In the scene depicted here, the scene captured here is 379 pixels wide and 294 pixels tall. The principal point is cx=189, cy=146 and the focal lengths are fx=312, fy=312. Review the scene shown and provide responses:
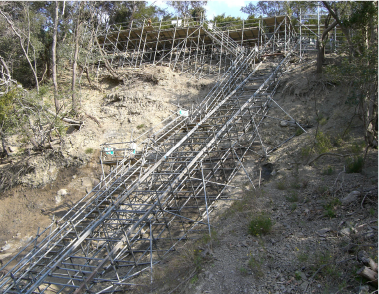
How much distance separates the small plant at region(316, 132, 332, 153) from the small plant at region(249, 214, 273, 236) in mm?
4034

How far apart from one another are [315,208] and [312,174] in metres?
1.85

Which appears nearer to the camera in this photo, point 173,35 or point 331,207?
point 331,207

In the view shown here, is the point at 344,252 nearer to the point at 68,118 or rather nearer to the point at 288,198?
the point at 288,198

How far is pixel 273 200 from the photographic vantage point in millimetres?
9336

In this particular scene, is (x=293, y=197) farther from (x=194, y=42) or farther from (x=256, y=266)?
(x=194, y=42)

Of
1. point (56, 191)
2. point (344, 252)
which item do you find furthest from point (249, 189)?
point (56, 191)

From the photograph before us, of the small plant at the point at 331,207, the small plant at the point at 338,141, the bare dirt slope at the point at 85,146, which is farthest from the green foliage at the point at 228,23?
the small plant at the point at 331,207

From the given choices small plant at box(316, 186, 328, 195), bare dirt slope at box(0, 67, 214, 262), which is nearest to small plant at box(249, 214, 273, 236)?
small plant at box(316, 186, 328, 195)

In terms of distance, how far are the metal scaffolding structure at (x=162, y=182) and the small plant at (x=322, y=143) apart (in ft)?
5.98

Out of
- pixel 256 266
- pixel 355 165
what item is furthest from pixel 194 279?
pixel 355 165

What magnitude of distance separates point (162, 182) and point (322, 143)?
18.6ft

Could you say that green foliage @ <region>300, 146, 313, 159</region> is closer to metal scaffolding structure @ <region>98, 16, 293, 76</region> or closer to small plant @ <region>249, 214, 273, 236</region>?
small plant @ <region>249, 214, 273, 236</region>

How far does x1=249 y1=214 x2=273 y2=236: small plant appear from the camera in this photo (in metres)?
7.82

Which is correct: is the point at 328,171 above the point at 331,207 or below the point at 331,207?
above
